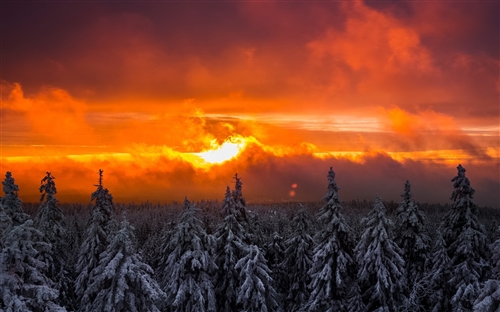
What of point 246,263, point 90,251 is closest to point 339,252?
point 246,263

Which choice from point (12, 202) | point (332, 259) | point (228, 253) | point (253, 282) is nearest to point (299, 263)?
point (332, 259)

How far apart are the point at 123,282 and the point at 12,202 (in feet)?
50.4

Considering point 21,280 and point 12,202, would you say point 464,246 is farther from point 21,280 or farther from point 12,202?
point 12,202

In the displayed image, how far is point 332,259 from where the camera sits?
33.8m

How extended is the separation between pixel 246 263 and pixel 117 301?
39.7 ft

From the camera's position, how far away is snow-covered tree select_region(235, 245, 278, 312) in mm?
32688

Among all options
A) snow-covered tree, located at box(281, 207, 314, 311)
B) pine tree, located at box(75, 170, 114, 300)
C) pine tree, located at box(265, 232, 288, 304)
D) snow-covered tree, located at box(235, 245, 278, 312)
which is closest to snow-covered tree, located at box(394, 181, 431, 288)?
snow-covered tree, located at box(281, 207, 314, 311)

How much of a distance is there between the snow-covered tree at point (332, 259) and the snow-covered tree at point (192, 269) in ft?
28.1

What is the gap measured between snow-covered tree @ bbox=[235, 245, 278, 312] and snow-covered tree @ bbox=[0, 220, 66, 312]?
16688mm

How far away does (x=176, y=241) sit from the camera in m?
34.7

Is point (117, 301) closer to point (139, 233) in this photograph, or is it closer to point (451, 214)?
point (451, 214)

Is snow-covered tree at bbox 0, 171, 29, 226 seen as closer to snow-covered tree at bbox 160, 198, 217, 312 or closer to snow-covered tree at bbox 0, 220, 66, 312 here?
snow-covered tree at bbox 160, 198, 217, 312

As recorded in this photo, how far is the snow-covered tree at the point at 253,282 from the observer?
1287 inches

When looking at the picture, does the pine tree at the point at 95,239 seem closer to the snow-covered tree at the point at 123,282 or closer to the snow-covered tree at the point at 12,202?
the snow-covered tree at the point at 12,202
